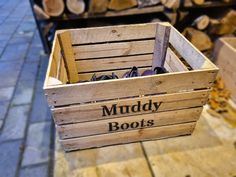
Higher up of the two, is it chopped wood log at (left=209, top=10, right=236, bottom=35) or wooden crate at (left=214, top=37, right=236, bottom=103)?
chopped wood log at (left=209, top=10, right=236, bottom=35)

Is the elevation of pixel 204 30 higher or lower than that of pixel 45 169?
higher

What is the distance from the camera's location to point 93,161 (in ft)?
3.79

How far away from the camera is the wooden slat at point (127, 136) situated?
116 cm

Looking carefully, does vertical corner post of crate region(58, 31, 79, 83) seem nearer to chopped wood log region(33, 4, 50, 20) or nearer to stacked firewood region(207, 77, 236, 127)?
chopped wood log region(33, 4, 50, 20)

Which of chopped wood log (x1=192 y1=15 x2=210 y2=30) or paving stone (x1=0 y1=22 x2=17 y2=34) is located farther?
paving stone (x1=0 y1=22 x2=17 y2=34)

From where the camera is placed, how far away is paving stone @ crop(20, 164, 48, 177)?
111cm

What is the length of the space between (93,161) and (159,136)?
39 cm

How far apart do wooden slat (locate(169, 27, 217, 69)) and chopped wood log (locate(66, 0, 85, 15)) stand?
68 cm

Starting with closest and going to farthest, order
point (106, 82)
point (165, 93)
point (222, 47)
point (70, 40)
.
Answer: point (106, 82)
point (165, 93)
point (70, 40)
point (222, 47)

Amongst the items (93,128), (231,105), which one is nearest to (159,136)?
(93,128)

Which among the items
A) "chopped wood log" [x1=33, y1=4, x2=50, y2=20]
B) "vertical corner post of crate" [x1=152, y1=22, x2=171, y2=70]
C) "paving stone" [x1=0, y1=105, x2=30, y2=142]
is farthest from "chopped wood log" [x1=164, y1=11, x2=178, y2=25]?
"paving stone" [x1=0, y1=105, x2=30, y2=142]

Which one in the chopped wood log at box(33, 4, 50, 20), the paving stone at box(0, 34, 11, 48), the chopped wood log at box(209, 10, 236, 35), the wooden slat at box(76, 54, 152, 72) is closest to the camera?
the wooden slat at box(76, 54, 152, 72)

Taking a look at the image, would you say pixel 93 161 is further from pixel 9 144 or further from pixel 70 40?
pixel 70 40

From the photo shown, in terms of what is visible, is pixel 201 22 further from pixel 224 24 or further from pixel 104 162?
pixel 104 162
